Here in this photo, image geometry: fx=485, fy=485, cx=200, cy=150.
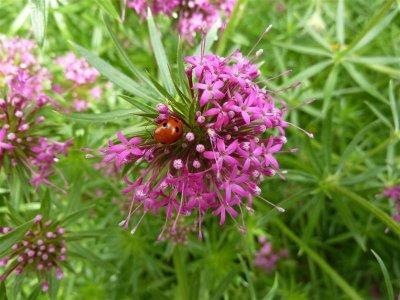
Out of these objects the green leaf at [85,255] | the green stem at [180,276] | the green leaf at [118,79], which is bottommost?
the green stem at [180,276]

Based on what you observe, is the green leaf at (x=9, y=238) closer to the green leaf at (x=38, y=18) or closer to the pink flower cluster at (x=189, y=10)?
the green leaf at (x=38, y=18)

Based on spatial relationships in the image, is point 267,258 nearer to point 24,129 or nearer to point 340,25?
point 340,25

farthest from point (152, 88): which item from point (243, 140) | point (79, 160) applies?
point (79, 160)

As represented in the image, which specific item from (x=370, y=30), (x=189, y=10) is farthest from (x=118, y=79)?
(x=370, y=30)

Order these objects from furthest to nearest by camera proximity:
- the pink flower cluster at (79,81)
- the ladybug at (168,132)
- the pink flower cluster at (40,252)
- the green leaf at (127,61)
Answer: the pink flower cluster at (79,81)
the pink flower cluster at (40,252)
the green leaf at (127,61)
the ladybug at (168,132)

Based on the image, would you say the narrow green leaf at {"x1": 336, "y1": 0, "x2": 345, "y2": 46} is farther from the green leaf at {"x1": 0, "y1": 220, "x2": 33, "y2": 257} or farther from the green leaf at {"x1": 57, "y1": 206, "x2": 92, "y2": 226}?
the green leaf at {"x1": 0, "y1": 220, "x2": 33, "y2": 257}

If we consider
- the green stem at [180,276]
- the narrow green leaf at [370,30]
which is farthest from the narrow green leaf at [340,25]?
the green stem at [180,276]

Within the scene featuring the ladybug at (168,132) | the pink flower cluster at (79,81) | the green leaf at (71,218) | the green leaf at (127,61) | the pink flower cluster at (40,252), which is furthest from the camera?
the pink flower cluster at (79,81)
